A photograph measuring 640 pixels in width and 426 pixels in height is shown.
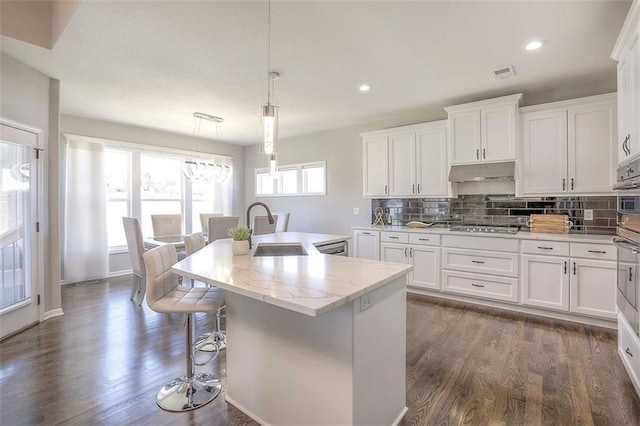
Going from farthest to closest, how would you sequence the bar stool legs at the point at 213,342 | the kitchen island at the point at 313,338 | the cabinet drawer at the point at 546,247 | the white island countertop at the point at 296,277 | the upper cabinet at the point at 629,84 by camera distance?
the cabinet drawer at the point at 546,247 < the bar stool legs at the point at 213,342 < the upper cabinet at the point at 629,84 < the kitchen island at the point at 313,338 < the white island countertop at the point at 296,277

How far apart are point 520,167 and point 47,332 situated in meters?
5.30

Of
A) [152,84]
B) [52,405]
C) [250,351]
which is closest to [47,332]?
[52,405]

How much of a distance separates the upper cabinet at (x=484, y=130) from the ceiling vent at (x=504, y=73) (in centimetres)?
38

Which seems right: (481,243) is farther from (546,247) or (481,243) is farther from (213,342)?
(213,342)

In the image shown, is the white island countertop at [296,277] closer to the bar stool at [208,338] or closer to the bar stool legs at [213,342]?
the bar stool at [208,338]

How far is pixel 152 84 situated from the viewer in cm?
345

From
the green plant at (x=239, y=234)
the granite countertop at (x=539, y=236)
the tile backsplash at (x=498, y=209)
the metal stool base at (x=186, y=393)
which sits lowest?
the metal stool base at (x=186, y=393)

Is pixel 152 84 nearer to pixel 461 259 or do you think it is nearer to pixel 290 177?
pixel 290 177

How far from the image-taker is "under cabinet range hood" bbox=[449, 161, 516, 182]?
12.0 ft

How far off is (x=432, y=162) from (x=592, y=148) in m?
1.65

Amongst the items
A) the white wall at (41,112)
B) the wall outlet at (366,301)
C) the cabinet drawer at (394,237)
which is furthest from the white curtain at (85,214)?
the wall outlet at (366,301)

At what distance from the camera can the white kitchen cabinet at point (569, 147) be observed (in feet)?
10.3

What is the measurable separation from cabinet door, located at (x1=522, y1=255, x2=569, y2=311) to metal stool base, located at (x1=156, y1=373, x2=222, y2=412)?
10.5 feet

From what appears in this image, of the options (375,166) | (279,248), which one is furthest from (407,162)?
(279,248)
